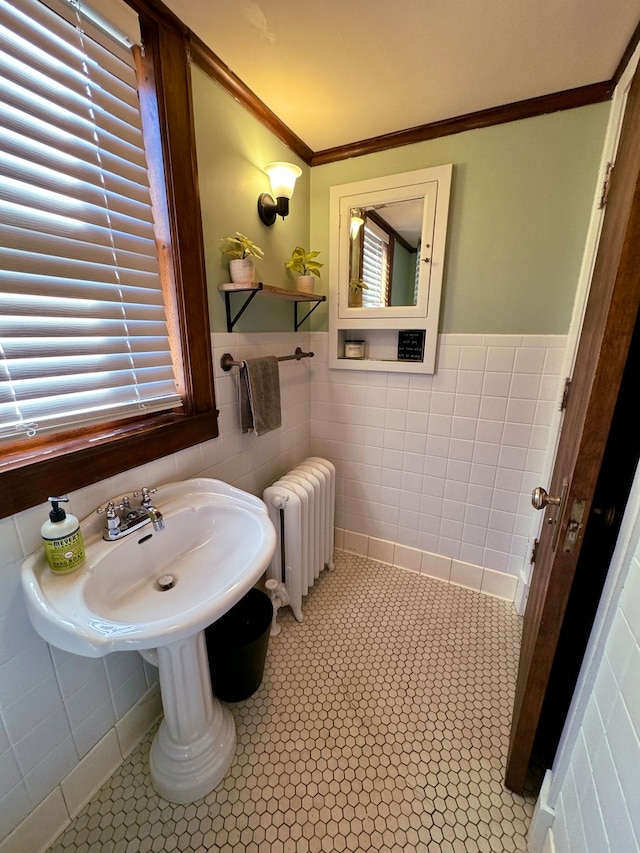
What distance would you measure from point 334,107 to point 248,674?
2.24 metres

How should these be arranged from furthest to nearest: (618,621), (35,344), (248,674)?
(248,674) → (35,344) → (618,621)

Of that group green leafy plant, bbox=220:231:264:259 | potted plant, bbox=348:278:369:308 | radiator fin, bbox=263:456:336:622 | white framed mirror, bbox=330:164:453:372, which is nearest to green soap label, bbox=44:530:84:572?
radiator fin, bbox=263:456:336:622

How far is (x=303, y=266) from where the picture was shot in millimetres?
1642

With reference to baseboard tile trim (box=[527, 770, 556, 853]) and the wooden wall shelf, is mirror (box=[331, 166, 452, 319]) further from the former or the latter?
baseboard tile trim (box=[527, 770, 556, 853])

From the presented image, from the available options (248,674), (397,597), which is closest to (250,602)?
(248,674)

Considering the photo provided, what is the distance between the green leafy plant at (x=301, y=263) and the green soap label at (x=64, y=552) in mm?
1376

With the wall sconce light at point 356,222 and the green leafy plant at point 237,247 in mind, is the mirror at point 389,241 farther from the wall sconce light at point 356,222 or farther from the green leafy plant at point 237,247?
the green leafy plant at point 237,247

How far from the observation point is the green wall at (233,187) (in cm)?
118

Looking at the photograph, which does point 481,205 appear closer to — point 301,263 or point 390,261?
point 390,261

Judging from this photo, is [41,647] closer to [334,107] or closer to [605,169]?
[334,107]

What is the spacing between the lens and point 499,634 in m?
1.62

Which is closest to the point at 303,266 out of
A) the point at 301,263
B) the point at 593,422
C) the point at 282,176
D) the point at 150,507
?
the point at 301,263

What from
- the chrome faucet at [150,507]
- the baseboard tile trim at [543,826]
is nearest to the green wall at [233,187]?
the chrome faucet at [150,507]

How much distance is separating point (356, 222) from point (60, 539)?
5.88ft
